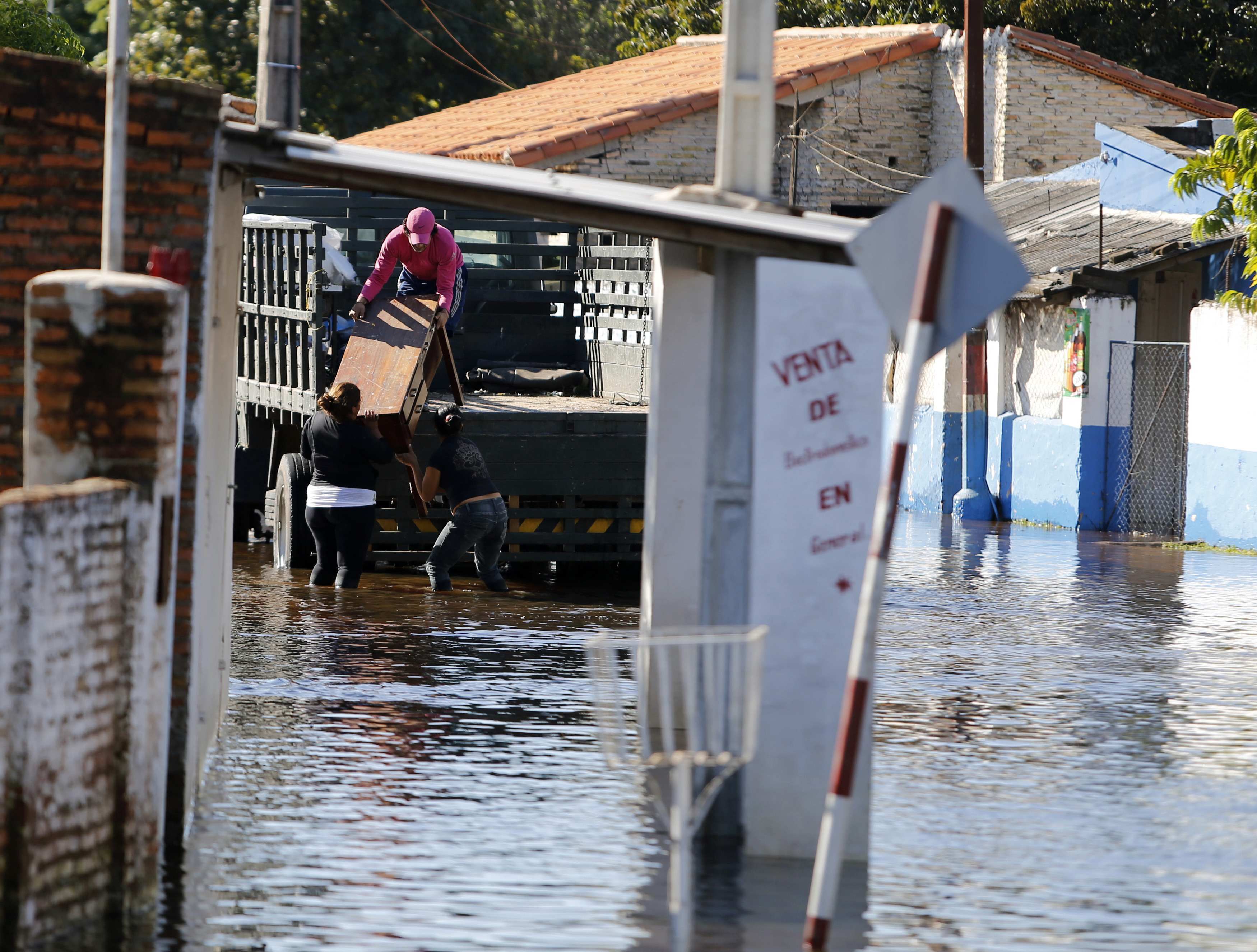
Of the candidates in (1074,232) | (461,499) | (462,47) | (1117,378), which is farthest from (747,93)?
(462,47)

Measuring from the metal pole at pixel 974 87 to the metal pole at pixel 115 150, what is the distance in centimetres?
1713

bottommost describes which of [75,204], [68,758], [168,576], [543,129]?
[68,758]

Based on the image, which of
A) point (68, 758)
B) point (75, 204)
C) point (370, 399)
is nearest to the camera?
point (68, 758)

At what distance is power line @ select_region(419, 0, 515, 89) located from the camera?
38.8m

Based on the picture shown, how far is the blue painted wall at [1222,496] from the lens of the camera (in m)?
19.9

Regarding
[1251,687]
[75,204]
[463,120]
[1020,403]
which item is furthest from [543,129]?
[75,204]

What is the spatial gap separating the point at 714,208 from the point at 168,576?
2.51 meters

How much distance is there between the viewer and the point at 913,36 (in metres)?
30.8

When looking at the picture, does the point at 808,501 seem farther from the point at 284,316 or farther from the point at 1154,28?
the point at 1154,28

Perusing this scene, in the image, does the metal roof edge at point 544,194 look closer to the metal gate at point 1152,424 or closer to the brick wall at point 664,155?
the metal gate at point 1152,424

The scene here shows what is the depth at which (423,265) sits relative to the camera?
1630 cm

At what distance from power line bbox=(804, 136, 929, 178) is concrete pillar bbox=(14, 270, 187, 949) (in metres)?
23.8

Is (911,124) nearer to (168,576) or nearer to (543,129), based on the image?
(543,129)

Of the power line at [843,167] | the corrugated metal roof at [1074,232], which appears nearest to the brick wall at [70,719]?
the corrugated metal roof at [1074,232]
